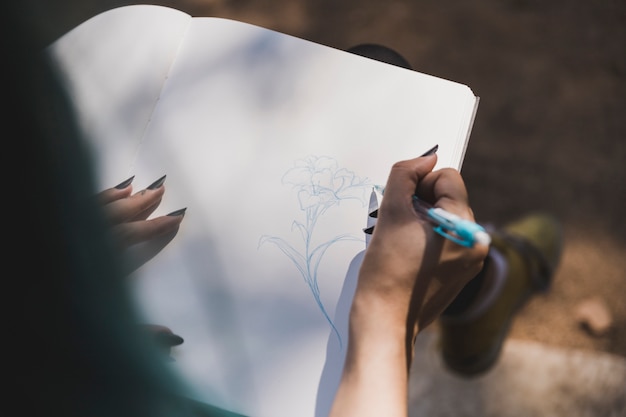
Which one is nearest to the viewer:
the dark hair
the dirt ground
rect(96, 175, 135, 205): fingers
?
the dark hair

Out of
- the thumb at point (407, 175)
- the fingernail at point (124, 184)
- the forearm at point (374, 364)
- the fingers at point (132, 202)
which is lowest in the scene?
the forearm at point (374, 364)

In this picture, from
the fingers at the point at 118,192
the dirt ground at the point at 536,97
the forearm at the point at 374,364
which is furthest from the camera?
the dirt ground at the point at 536,97

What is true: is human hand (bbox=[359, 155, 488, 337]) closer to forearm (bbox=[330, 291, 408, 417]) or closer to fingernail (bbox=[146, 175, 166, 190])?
forearm (bbox=[330, 291, 408, 417])

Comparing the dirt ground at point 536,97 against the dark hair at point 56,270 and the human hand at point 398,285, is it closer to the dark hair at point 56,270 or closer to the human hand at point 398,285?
the human hand at point 398,285

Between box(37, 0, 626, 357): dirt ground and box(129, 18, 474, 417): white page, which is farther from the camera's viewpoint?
box(37, 0, 626, 357): dirt ground

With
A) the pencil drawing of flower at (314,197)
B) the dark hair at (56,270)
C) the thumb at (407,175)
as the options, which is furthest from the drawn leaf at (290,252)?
the dark hair at (56,270)

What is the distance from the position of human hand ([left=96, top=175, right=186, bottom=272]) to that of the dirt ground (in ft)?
1.68

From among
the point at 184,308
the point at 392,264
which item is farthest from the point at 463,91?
the point at 184,308

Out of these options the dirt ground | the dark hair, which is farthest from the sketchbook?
the dirt ground

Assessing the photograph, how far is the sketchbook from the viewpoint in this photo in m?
0.56

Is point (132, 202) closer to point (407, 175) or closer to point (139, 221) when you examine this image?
point (139, 221)

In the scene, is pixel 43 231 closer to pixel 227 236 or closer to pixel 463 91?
pixel 227 236

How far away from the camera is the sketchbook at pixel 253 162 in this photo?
1.83ft

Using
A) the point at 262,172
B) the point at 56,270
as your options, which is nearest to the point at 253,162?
the point at 262,172
